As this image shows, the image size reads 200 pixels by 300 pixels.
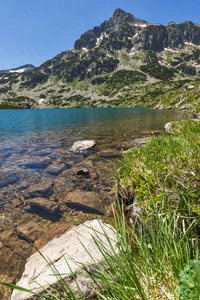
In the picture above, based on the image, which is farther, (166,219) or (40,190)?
(40,190)

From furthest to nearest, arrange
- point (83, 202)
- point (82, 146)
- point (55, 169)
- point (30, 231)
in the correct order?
1. point (82, 146)
2. point (55, 169)
3. point (83, 202)
4. point (30, 231)

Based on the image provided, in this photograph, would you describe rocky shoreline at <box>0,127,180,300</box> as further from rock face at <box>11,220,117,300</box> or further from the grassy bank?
the grassy bank

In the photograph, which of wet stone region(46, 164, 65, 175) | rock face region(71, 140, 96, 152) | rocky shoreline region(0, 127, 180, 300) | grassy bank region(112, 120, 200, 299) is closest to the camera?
grassy bank region(112, 120, 200, 299)

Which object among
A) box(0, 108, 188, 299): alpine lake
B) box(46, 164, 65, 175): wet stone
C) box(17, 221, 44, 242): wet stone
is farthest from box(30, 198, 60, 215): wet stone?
box(46, 164, 65, 175): wet stone

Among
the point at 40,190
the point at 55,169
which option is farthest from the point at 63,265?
the point at 55,169

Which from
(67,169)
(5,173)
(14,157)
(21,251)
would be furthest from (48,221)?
(14,157)

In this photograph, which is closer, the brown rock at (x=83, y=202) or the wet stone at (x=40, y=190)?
the brown rock at (x=83, y=202)

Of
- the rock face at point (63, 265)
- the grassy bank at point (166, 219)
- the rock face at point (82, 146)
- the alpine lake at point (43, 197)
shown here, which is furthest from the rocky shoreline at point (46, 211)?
the rock face at point (82, 146)

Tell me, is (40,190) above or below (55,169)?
below

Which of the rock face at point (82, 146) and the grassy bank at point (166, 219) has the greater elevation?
the grassy bank at point (166, 219)

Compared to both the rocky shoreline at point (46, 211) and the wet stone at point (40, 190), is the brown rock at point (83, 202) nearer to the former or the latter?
the rocky shoreline at point (46, 211)

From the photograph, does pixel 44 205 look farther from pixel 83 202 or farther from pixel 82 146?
pixel 82 146

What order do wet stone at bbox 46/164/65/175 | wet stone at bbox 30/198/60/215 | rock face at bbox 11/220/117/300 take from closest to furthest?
rock face at bbox 11/220/117/300 < wet stone at bbox 30/198/60/215 < wet stone at bbox 46/164/65/175

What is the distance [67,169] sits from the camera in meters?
9.91
